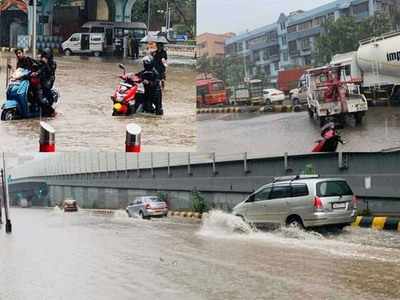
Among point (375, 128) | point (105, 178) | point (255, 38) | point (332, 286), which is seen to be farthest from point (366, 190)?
point (105, 178)

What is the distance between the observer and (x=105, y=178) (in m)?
28.3

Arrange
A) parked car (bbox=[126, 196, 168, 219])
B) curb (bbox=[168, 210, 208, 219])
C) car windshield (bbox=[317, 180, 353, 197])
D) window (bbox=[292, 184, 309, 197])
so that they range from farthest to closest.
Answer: parked car (bbox=[126, 196, 168, 219])
curb (bbox=[168, 210, 208, 219])
window (bbox=[292, 184, 309, 197])
car windshield (bbox=[317, 180, 353, 197])

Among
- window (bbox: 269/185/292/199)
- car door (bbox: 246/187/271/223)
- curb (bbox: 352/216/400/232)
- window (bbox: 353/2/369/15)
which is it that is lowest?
curb (bbox: 352/216/400/232)

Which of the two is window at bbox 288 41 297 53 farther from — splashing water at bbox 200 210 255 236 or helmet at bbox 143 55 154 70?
splashing water at bbox 200 210 255 236

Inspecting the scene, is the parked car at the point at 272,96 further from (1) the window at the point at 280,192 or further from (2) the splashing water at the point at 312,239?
(2) the splashing water at the point at 312,239

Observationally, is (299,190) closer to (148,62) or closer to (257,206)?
(257,206)

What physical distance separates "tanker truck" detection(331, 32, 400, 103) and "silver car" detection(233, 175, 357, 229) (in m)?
1.90

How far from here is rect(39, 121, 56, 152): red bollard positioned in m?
11.4

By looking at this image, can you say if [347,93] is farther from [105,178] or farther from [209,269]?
[105,178]

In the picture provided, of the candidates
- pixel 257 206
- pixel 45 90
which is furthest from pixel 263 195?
pixel 45 90

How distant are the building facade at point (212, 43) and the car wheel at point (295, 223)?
3765mm

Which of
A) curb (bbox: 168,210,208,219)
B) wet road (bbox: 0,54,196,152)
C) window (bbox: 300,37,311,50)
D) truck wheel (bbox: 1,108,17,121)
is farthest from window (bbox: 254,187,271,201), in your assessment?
curb (bbox: 168,210,208,219)

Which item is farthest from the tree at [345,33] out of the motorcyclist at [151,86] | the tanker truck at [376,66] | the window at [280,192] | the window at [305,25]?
the motorcyclist at [151,86]

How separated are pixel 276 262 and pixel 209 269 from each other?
0.88 m
